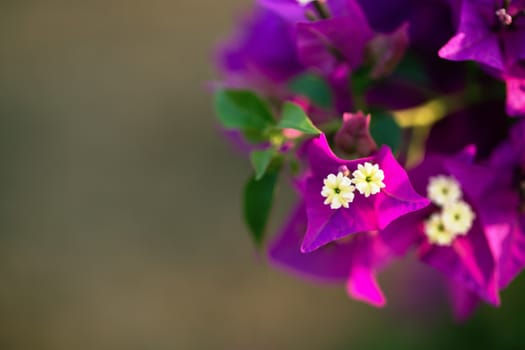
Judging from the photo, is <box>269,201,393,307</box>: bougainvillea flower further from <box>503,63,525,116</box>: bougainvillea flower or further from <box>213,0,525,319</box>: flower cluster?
<box>503,63,525,116</box>: bougainvillea flower

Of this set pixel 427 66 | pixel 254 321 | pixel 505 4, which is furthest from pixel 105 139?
pixel 505 4

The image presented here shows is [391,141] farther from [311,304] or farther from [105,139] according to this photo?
[105,139]

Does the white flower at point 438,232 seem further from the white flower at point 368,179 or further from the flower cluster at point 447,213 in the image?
the white flower at point 368,179

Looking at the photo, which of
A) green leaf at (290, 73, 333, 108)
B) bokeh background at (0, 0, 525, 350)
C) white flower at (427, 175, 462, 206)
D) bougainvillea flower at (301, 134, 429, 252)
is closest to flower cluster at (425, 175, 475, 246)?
white flower at (427, 175, 462, 206)

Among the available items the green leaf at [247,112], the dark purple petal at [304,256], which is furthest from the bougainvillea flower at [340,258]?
the green leaf at [247,112]

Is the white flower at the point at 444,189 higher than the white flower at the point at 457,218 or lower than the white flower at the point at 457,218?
higher

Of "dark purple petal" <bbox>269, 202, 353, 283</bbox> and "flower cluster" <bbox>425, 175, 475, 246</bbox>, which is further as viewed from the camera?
"dark purple petal" <bbox>269, 202, 353, 283</bbox>

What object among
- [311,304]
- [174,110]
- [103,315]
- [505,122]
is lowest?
[311,304]

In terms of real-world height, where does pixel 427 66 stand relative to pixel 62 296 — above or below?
above
